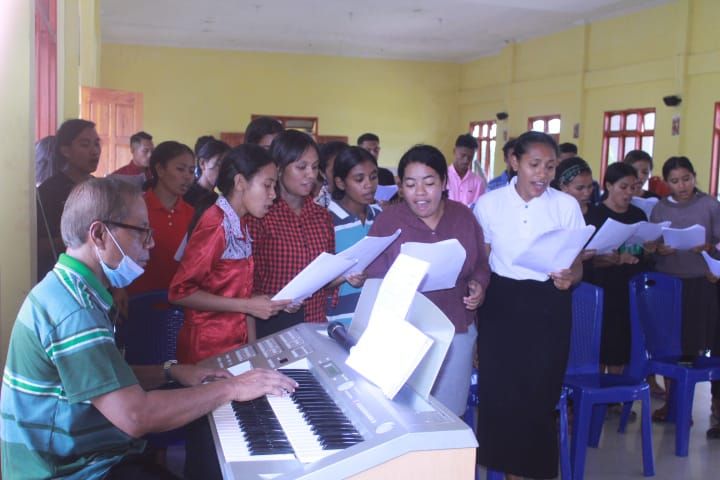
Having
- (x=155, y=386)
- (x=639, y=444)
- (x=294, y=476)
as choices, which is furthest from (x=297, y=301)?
(x=639, y=444)

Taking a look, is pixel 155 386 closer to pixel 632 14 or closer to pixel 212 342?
pixel 212 342

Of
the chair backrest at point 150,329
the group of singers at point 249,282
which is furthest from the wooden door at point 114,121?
the chair backrest at point 150,329

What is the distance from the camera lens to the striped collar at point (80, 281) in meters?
1.52

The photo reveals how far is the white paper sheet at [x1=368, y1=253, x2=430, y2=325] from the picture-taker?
1657 millimetres

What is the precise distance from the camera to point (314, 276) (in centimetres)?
221

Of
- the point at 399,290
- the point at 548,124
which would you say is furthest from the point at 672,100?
the point at 399,290

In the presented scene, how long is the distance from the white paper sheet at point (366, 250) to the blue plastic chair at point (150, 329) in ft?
2.37

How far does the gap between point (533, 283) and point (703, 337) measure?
1941 millimetres

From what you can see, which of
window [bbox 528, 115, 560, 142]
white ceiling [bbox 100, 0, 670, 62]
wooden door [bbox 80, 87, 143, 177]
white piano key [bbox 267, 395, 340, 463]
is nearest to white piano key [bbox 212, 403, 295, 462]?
white piano key [bbox 267, 395, 340, 463]

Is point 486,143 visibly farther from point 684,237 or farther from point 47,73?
point 47,73

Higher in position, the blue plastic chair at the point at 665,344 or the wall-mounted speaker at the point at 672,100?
the wall-mounted speaker at the point at 672,100

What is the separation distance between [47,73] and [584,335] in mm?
3029

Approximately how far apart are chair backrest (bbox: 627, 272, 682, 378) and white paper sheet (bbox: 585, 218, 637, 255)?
0.81 ft

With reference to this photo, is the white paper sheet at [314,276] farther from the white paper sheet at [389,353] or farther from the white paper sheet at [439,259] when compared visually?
the white paper sheet at [389,353]
